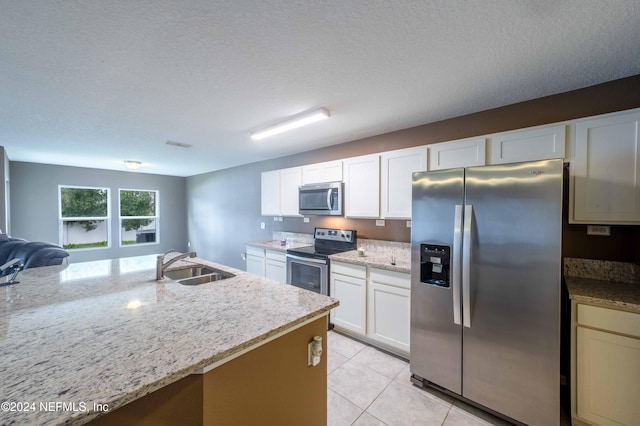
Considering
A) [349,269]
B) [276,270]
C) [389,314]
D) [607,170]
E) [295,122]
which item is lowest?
[389,314]

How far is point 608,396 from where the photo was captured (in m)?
1.50

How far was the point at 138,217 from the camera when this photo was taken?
626 centimetres

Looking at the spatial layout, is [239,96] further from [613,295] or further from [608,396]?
[608,396]

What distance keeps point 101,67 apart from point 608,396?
3.89m

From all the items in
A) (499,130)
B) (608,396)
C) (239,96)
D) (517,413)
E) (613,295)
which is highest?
(239,96)

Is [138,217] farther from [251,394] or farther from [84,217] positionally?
[251,394]

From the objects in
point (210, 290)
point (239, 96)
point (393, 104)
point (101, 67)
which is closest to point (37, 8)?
point (101, 67)

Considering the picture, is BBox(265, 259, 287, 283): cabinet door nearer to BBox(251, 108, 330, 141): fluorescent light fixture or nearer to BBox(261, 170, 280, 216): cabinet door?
BBox(261, 170, 280, 216): cabinet door

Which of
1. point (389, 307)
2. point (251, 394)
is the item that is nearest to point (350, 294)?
point (389, 307)

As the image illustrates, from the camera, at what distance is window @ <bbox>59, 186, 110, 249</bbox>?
526 centimetres

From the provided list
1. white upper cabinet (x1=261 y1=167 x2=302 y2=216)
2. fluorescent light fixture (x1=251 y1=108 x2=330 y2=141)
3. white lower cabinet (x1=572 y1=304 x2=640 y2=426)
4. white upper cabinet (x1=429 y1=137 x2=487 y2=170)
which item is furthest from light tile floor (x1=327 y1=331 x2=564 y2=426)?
fluorescent light fixture (x1=251 y1=108 x2=330 y2=141)

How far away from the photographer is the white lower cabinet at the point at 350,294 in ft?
8.63

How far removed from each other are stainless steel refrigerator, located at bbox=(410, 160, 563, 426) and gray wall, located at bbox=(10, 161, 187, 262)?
682 centimetres

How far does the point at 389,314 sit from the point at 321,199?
167 centimetres
